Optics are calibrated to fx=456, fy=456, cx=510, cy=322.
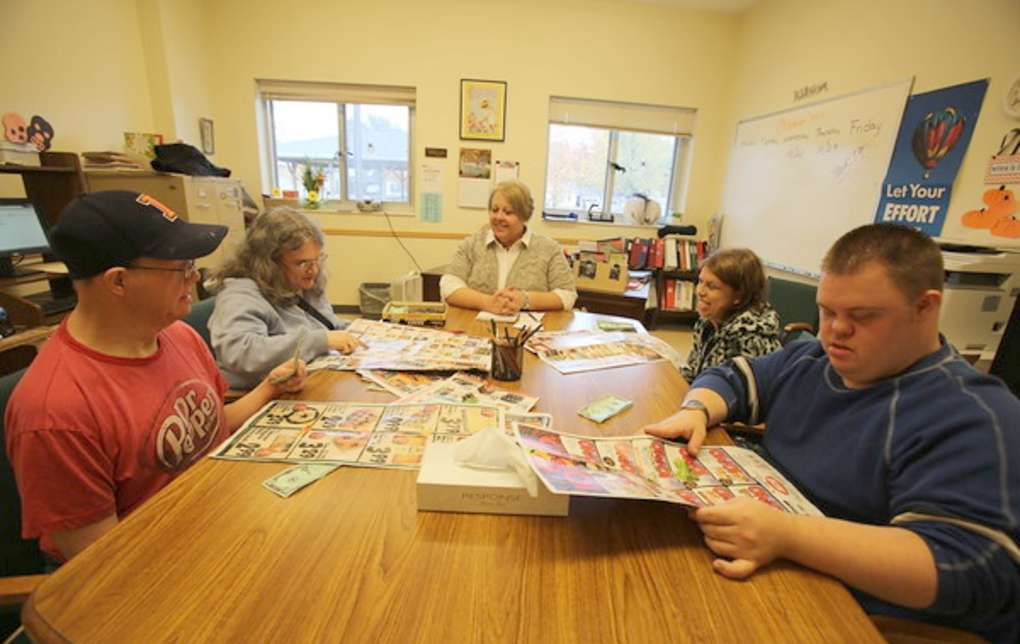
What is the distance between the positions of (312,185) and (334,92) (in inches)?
34.5

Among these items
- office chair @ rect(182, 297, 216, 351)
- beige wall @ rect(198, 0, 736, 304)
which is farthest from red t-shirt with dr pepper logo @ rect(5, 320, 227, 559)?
beige wall @ rect(198, 0, 736, 304)

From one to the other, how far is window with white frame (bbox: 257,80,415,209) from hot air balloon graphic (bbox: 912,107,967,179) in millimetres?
3791

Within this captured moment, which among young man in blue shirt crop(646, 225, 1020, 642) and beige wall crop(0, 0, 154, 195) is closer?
young man in blue shirt crop(646, 225, 1020, 642)

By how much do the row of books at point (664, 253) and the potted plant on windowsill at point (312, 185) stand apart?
3.07m

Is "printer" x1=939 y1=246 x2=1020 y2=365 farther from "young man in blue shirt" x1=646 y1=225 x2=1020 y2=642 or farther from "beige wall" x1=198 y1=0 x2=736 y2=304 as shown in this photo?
"beige wall" x1=198 y1=0 x2=736 y2=304

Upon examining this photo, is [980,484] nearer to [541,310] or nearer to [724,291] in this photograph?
[724,291]

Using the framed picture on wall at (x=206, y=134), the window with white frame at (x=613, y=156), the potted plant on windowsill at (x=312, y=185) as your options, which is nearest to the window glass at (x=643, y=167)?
the window with white frame at (x=613, y=156)

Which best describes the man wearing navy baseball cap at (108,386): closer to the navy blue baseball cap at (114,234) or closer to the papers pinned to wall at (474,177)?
the navy blue baseball cap at (114,234)

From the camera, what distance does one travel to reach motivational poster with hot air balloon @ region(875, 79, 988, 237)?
Result: 2.37 m

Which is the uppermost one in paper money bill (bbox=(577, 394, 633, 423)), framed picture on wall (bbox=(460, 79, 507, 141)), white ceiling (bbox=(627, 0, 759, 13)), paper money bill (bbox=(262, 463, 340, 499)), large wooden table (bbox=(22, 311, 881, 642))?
white ceiling (bbox=(627, 0, 759, 13))

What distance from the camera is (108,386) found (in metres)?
0.82

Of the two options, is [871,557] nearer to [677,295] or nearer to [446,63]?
[677,295]

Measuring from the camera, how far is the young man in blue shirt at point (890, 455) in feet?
2.06

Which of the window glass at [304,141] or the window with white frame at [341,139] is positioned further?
the window glass at [304,141]
